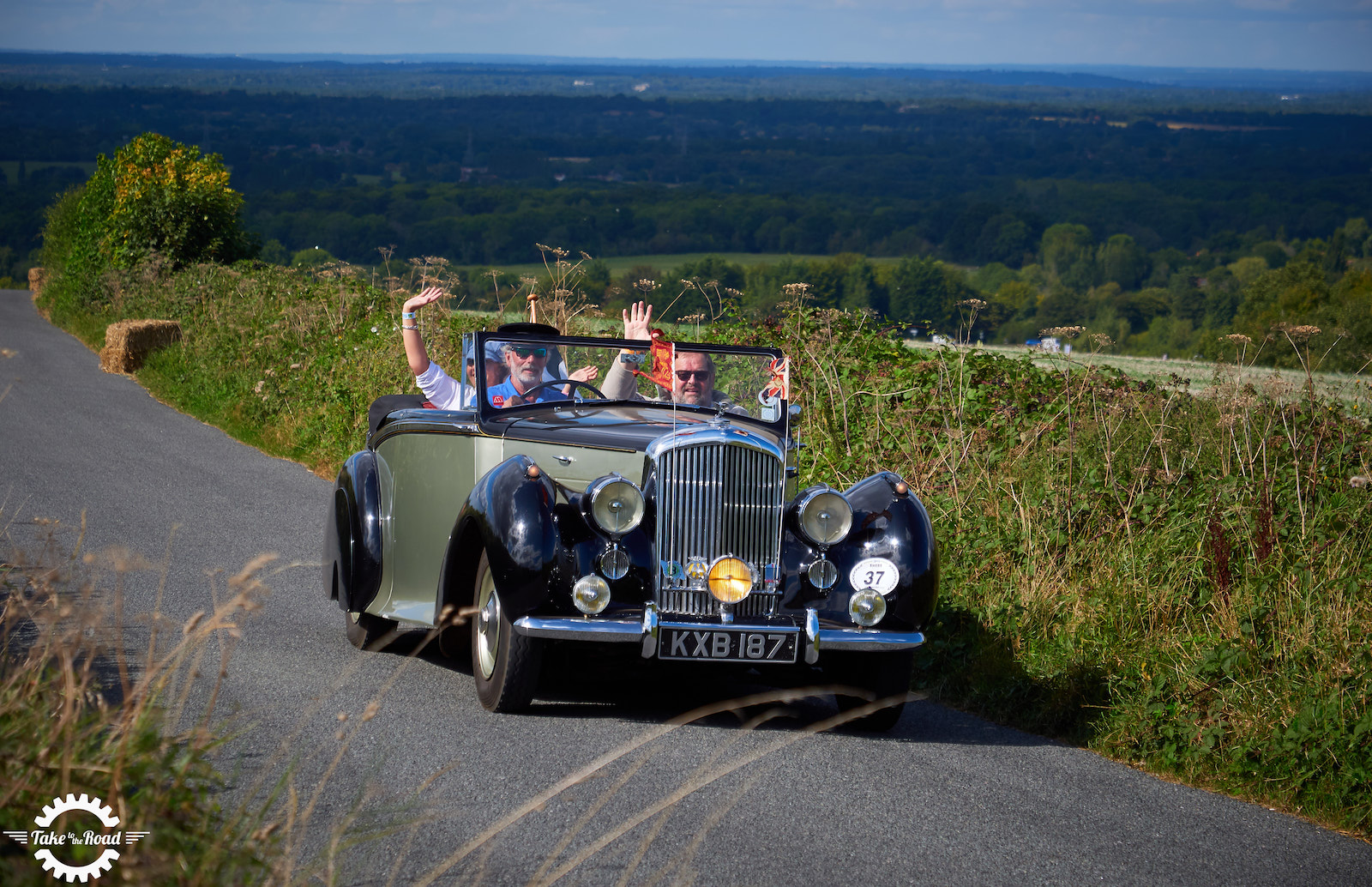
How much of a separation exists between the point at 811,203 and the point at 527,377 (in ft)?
359

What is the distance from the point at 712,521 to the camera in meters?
5.09

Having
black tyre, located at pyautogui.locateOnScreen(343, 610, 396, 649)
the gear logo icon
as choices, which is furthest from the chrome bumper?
the gear logo icon

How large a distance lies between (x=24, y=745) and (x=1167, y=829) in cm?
365

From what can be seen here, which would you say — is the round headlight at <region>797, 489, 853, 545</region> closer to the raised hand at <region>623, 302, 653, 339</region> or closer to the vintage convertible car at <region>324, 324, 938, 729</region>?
the vintage convertible car at <region>324, 324, 938, 729</region>

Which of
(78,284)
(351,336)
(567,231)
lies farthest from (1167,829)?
(567,231)

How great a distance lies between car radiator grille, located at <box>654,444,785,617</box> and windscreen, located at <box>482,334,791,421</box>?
1.12 metres

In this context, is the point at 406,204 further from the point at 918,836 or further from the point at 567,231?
the point at 918,836

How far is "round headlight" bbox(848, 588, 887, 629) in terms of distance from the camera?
5125 millimetres

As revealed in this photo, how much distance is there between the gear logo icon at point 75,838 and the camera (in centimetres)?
254

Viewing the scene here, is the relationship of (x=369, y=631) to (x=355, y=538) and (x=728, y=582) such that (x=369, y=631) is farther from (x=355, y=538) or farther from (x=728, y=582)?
(x=728, y=582)

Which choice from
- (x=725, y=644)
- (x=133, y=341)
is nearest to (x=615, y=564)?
(x=725, y=644)

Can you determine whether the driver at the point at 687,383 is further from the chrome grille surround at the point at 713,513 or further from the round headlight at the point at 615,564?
the round headlight at the point at 615,564

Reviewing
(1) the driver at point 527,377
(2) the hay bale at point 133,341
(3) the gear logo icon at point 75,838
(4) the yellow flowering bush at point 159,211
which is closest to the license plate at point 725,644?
(1) the driver at point 527,377

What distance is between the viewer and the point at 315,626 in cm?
675
